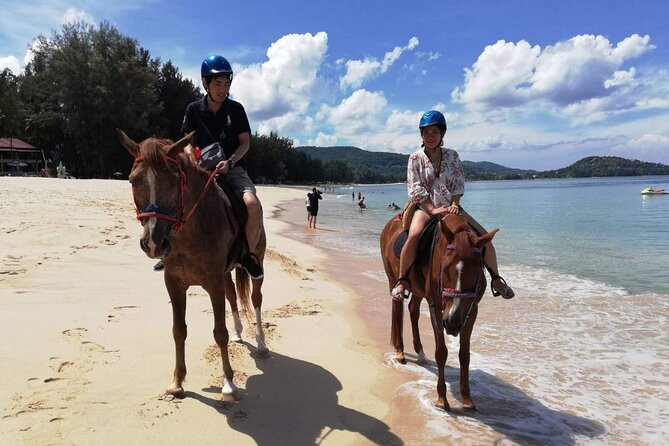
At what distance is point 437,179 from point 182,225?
2931 millimetres

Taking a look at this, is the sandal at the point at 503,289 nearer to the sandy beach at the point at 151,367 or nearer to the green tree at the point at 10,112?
the sandy beach at the point at 151,367

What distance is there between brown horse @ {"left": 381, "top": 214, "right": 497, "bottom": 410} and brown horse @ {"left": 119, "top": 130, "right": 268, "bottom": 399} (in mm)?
2103

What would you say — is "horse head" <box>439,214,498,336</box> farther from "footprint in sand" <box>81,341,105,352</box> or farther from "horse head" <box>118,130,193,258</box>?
"footprint in sand" <box>81,341,105,352</box>

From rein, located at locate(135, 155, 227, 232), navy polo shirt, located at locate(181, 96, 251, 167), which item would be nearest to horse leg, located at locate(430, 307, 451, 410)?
rein, located at locate(135, 155, 227, 232)

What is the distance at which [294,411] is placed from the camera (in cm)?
405

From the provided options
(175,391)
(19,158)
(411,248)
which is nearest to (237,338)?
(175,391)

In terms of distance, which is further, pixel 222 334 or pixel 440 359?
pixel 440 359

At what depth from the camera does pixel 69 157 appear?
52125mm

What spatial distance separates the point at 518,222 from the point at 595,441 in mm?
26260

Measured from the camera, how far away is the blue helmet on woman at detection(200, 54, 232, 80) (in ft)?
15.4

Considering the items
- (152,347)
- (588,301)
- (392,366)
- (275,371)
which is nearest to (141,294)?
(152,347)

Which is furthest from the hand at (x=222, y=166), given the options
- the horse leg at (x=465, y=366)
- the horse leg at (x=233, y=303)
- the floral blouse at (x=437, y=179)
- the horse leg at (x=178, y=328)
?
the horse leg at (x=465, y=366)

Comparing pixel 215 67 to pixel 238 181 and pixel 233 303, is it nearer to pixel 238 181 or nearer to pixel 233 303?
pixel 238 181

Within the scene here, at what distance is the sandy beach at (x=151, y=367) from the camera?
352 centimetres
